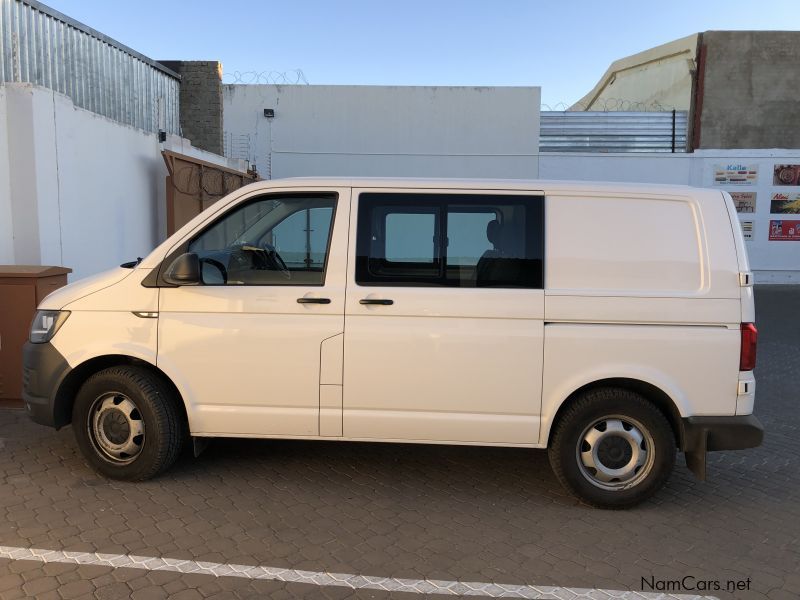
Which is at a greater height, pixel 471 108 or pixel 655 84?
pixel 655 84

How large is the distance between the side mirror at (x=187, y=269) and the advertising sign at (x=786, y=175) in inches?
727

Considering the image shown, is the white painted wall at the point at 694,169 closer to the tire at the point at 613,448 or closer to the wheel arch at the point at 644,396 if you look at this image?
the wheel arch at the point at 644,396

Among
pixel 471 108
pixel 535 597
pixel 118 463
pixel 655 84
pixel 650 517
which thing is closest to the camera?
pixel 535 597

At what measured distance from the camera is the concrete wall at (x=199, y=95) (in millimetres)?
14211

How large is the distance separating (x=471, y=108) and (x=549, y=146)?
2493mm

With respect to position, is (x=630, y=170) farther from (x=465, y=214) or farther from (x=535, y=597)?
(x=535, y=597)

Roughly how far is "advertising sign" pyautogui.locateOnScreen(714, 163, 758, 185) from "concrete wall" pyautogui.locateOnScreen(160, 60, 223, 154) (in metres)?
13.5

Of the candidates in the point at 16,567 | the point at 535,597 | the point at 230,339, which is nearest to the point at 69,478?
the point at 16,567

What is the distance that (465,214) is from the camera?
169 inches

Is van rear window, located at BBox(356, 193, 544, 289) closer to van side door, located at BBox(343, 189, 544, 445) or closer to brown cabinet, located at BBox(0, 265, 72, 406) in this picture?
van side door, located at BBox(343, 189, 544, 445)

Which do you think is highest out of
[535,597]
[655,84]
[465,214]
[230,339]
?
[655,84]

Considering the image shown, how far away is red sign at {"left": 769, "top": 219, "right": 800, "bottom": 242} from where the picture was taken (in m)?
18.1

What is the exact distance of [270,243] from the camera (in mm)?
4570

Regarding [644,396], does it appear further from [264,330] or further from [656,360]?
[264,330]
